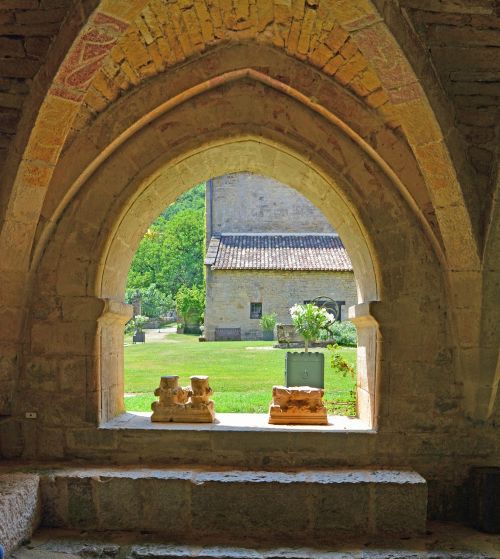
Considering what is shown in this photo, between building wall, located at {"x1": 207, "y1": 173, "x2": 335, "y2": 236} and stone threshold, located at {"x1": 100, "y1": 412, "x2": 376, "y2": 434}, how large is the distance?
52.4 feet

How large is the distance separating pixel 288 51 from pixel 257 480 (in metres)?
2.93

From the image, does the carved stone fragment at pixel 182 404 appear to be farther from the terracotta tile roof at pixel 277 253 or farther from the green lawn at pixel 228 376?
the terracotta tile roof at pixel 277 253

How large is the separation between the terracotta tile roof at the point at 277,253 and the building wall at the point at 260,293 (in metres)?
0.25

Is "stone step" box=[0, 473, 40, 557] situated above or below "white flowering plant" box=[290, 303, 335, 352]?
below

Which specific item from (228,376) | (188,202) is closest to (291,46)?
Result: (228,376)

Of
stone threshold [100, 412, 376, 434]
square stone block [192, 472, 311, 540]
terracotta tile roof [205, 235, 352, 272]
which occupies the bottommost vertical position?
square stone block [192, 472, 311, 540]

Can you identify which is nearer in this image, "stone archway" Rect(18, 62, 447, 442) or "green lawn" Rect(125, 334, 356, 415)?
"stone archway" Rect(18, 62, 447, 442)

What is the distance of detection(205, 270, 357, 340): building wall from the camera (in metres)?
18.3

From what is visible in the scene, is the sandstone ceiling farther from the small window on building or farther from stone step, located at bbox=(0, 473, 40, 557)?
the small window on building

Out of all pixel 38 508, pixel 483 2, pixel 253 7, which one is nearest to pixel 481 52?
pixel 483 2

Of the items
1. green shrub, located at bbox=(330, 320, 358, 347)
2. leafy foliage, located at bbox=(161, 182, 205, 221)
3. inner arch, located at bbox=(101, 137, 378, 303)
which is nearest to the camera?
inner arch, located at bbox=(101, 137, 378, 303)

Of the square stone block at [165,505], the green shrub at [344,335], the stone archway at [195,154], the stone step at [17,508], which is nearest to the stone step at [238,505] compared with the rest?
the square stone block at [165,505]

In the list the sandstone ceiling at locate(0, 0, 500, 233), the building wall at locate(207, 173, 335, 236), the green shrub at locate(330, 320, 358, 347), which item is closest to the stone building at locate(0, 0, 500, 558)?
the sandstone ceiling at locate(0, 0, 500, 233)

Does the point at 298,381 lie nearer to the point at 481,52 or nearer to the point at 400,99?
the point at 400,99
